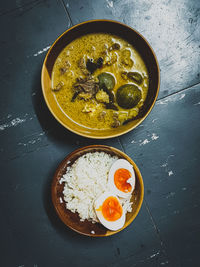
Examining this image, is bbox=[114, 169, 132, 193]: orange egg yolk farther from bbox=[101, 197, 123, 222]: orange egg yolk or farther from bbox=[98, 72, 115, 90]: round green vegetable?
bbox=[98, 72, 115, 90]: round green vegetable

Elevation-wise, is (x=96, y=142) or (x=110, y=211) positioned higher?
(x=96, y=142)

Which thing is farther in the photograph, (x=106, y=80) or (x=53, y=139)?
(x=53, y=139)

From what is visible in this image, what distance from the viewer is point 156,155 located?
75.4 inches

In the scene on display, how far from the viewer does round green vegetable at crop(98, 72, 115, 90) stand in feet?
5.70

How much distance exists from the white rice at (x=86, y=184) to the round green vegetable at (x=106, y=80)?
536mm

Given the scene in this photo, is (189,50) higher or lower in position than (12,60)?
lower

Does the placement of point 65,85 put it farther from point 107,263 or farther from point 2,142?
point 107,263

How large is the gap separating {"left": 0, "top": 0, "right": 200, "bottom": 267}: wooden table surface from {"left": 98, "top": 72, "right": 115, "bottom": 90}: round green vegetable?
0.43m

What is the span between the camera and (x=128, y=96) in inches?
67.6

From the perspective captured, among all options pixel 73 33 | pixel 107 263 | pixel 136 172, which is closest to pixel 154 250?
pixel 107 263

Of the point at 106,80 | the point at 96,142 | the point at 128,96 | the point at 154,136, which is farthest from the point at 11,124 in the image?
the point at 154,136

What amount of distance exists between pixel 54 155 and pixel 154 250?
1.17m

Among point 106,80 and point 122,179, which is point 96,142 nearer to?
point 122,179

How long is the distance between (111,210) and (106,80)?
3.22ft
